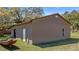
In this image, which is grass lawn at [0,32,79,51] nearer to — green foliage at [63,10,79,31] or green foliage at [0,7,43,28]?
green foliage at [63,10,79,31]

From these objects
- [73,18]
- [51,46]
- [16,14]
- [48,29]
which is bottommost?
[51,46]

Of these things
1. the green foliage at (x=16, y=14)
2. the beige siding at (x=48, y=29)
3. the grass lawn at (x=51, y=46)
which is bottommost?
the grass lawn at (x=51, y=46)

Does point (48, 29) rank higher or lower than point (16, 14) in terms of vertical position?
lower

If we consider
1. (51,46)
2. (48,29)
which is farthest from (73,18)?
(51,46)

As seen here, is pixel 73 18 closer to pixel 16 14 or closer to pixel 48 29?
pixel 48 29

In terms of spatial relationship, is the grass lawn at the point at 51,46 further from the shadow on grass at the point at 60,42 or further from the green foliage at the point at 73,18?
the green foliage at the point at 73,18

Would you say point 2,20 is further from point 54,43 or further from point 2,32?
point 54,43


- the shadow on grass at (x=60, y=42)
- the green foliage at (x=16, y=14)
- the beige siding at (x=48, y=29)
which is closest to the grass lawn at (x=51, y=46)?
the shadow on grass at (x=60, y=42)

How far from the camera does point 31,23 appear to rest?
39.1 ft

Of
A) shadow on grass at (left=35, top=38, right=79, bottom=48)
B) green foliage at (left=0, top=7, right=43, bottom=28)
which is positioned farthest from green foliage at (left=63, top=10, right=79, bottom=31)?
green foliage at (left=0, top=7, right=43, bottom=28)
